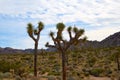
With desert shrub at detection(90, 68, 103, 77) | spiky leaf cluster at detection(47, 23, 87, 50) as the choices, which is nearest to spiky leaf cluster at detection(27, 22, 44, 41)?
spiky leaf cluster at detection(47, 23, 87, 50)

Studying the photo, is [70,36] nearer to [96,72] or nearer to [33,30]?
[33,30]

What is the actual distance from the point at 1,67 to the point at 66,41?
11912mm

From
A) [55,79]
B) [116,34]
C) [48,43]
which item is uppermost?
[116,34]

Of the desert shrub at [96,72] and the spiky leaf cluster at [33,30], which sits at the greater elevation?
the spiky leaf cluster at [33,30]

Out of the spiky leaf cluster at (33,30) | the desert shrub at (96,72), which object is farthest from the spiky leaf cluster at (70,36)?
the desert shrub at (96,72)

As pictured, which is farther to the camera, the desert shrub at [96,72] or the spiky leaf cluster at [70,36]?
the desert shrub at [96,72]

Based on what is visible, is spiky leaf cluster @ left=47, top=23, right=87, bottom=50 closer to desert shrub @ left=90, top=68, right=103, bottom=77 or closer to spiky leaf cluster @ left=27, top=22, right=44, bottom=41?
spiky leaf cluster @ left=27, top=22, right=44, bottom=41

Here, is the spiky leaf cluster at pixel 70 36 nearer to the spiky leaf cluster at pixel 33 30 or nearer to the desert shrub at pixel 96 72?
the spiky leaf cluster at pixel 33 30

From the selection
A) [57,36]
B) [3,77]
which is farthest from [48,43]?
[3,77]

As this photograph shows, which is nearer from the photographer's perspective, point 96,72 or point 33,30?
point 33,30

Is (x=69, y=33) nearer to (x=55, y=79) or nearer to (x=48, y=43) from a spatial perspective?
(x=48, y=43)

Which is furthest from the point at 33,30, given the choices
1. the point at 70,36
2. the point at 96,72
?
the point at 96,72

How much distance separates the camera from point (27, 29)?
25344mm

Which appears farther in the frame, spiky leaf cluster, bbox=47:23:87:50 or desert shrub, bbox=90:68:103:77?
desert shrub, bbox=90:68:103:77
